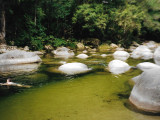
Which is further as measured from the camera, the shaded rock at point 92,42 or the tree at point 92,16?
the shaded rock at point 92,42

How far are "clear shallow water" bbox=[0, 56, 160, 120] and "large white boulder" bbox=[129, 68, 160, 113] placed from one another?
232 mm

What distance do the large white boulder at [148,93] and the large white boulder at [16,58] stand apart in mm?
7927

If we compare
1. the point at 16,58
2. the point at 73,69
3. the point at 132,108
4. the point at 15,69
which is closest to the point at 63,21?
the point at 16,58

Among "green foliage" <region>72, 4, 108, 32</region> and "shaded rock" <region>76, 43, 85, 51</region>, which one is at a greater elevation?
"green foliage" <region>72, 4, 108, 32</region>

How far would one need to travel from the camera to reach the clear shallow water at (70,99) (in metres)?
3.81

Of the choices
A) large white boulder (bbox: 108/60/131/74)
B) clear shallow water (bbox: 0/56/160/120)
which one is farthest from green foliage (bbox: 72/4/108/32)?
clear shallow water (bbox: 0/56/160/120)

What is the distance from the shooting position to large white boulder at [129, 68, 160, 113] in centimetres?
380

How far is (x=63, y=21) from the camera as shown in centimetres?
2411

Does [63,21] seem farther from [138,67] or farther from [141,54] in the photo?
[138,67]

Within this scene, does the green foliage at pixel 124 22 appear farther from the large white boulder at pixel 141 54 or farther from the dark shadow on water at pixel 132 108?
the dark shadow on water at pixel 132 108

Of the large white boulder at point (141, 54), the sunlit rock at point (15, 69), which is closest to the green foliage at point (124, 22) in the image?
the large white boulder at point (141, 54)

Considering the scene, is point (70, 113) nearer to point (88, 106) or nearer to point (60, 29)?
point (88, 106)

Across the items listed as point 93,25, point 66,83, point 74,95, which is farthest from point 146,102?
point 93,25

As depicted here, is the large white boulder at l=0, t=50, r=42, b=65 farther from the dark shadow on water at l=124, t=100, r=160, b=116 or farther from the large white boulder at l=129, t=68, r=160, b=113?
the large white boulder at l=129, t=68, r=160, b=113
